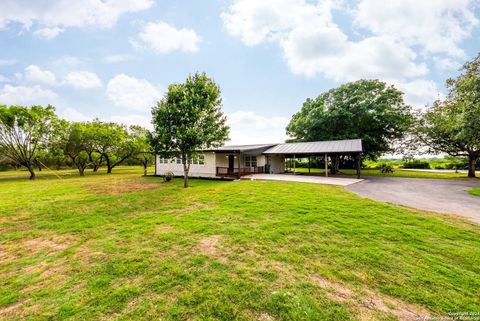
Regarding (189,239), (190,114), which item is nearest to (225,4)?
(190,114)

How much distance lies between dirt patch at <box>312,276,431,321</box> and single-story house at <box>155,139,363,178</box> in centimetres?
1373

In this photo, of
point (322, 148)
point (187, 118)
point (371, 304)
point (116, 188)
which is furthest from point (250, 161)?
point (371, 304)

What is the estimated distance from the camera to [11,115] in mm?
19500

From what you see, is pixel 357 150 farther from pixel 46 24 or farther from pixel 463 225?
pixel 46 24

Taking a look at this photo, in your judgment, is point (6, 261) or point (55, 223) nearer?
point (6, 261)

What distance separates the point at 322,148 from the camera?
704 inches

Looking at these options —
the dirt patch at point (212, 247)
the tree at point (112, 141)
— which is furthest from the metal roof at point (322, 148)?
the tree at point (112, 141)

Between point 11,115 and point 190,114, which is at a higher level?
point 11,115

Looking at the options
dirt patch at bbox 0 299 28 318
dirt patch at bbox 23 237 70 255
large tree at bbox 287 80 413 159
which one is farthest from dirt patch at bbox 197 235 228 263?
large tree at bbox 287 80 413 159

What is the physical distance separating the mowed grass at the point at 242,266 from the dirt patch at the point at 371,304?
2 centimetres

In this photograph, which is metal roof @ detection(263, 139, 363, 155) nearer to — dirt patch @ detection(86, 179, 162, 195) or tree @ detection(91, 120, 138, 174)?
dirt patch @ detection(86, 179, 162, 195)

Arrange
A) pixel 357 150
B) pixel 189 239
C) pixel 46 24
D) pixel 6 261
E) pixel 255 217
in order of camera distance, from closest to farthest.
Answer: pixel 6 261
pixel 189 239
pixel 255 217
pixel 46 24
pixel 357 150

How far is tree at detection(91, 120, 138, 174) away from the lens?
82.3 ft

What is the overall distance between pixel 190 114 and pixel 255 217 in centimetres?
886
